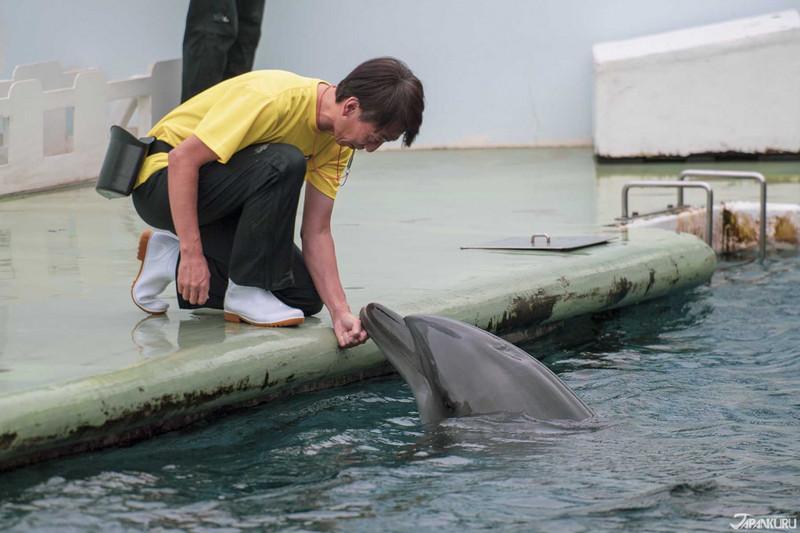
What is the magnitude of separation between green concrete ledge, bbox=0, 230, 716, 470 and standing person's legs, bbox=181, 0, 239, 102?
1953mm

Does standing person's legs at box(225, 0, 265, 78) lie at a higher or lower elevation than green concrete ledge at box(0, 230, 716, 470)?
higher

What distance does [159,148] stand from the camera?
141 inches

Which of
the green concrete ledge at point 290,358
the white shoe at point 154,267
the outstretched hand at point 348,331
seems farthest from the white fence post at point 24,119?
the outstretched hand at point 348,331

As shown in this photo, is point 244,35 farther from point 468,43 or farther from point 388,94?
point 388,94

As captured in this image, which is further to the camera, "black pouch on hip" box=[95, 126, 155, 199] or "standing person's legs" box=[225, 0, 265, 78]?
"standing person's legs" box=[225, 0, 265, 78]

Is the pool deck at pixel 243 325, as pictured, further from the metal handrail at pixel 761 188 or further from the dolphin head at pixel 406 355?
the metal handrail at pixel 761 188

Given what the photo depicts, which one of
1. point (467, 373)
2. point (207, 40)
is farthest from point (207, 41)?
point (467, 373)

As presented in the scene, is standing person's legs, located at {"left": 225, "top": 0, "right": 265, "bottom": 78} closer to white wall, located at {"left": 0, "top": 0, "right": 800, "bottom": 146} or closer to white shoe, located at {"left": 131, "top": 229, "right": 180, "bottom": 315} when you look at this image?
white wall, located at {"left": 0, "top": 0, "right": 800, "bottom": 146}

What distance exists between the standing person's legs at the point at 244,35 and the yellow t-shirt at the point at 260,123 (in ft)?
11.3

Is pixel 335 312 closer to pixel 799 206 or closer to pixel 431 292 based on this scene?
pixel 431 292

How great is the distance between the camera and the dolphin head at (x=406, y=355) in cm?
328

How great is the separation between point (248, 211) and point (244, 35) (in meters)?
3.75

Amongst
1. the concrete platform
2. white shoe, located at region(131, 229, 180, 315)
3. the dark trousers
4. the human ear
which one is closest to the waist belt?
white shoe, located at region(131, 229, 180, 315)

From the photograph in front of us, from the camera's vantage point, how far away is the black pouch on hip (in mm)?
3504
